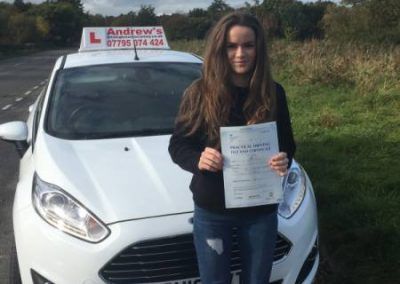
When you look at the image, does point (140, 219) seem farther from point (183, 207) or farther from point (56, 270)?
point (56, 270)

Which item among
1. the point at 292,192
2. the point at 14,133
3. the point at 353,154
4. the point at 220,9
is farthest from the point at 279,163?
the point at 220,9

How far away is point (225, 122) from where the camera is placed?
228 centimetres

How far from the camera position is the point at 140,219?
9.27ft

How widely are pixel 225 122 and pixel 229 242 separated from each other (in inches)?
20.5

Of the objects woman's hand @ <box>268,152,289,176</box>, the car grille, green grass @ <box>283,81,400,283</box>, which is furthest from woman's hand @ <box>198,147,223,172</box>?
green grass @ <box>283,81,400,283</box>

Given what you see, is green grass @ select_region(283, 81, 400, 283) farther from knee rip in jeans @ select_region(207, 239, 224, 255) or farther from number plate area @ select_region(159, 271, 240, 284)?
knee rip in jeans @ select_region(207, 239, 224, 255)

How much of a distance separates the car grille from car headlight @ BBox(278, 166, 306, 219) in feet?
1.42

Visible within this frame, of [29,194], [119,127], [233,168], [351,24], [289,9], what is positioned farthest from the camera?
[351,24]

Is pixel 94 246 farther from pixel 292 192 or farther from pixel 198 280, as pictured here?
pixel 292 192

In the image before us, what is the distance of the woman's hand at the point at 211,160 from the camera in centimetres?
219

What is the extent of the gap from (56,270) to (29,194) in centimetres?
58

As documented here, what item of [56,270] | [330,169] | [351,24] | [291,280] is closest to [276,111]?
[291,280]

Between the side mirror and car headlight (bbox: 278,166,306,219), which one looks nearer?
car headlight (bbox: 278,166,306,219)

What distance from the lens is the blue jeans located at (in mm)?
2350
